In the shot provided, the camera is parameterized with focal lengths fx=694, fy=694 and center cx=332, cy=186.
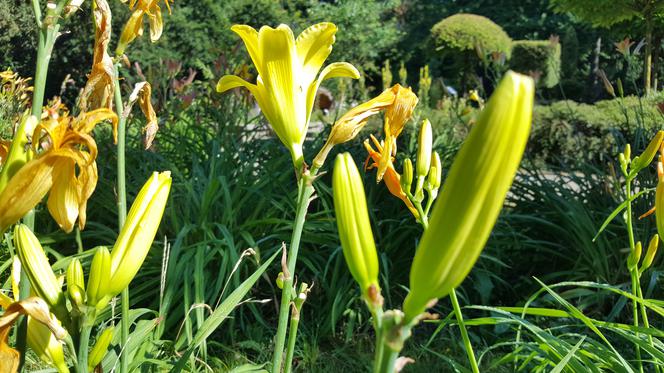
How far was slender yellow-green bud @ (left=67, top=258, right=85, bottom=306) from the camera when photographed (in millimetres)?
604

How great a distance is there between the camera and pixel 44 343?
2.05ft

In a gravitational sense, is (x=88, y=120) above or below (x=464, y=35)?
above

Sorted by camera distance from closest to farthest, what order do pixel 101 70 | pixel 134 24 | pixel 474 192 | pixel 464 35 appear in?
pixel 474 192, pixel 101 70, pixel 134 24, pixel 464 35

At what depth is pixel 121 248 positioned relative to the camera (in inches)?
24.8

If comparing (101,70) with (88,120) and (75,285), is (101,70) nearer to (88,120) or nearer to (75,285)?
(88,120)

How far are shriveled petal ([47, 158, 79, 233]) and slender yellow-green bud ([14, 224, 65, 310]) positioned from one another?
0.16 feet

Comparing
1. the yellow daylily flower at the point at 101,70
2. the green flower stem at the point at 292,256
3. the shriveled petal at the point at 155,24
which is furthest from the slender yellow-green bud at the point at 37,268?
the shriveled petal at the point at 155,24

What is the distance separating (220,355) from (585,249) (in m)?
1.65

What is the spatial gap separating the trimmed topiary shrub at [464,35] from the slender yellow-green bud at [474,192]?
15539mm

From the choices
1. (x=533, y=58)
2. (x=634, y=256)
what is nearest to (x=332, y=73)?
(x=634, y=256)

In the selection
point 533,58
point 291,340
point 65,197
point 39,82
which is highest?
point 39,82

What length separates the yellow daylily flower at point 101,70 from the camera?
1034mm

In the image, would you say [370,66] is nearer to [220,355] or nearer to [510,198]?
[510,198]

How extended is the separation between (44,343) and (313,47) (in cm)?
48
